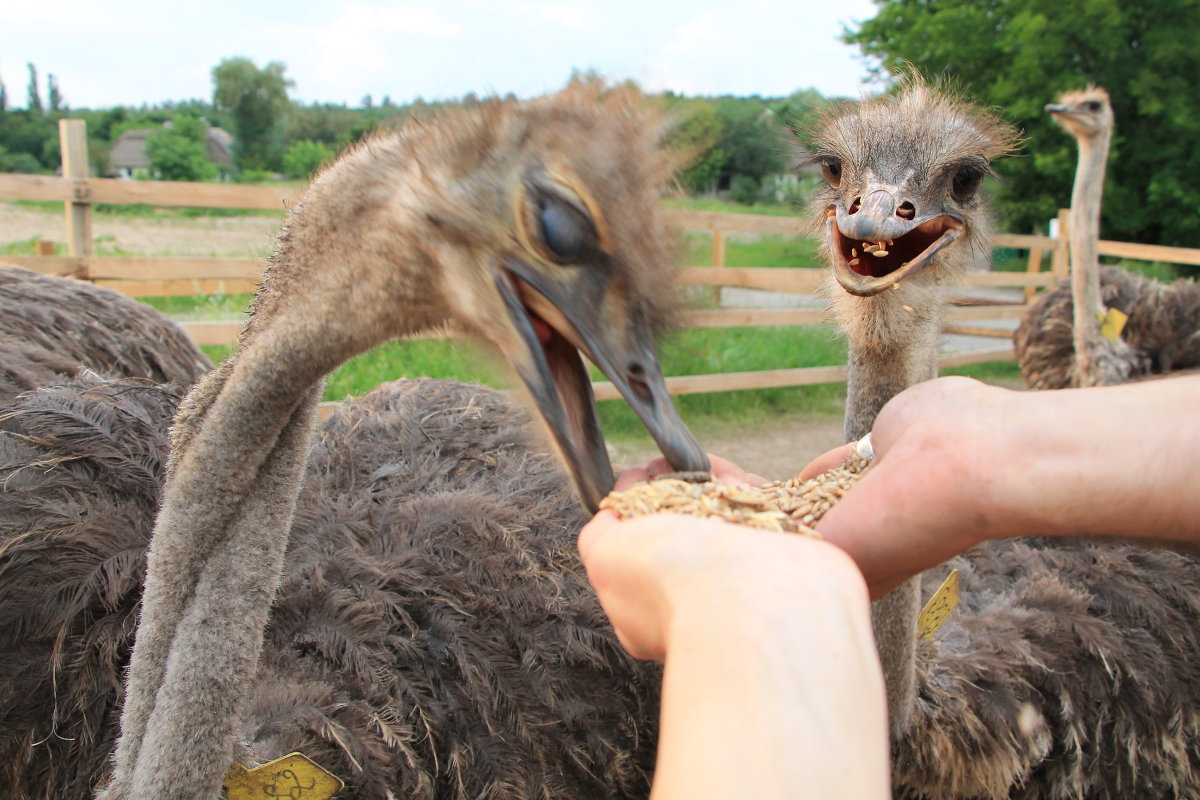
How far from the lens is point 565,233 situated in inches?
40.1

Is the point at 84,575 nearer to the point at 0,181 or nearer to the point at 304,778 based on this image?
the point at 304,778

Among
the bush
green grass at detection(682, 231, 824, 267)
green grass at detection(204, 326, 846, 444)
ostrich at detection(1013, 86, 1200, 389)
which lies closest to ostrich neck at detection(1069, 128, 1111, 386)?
ostrich at detection(1013, 86, 1200, 389)

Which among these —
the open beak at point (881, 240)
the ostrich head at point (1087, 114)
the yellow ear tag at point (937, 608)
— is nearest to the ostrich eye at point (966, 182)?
the open beak at point (881, 240)

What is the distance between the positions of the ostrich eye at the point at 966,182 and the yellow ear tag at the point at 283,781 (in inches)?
74.2

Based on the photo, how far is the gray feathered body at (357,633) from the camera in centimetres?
162

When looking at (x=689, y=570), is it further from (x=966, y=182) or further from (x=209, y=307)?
(x=209, y=307)

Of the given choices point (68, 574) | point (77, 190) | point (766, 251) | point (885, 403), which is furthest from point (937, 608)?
point (766, 251)

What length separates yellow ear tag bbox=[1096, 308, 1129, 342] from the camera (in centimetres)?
497

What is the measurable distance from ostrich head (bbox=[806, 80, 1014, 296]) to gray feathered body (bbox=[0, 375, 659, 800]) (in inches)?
33.6

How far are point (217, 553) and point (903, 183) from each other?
→ 5.36 feet

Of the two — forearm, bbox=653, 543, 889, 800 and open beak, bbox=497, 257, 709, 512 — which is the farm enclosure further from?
forearm, bbox=653, 543, 889, 800

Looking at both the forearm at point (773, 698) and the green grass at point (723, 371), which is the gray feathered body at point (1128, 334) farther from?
the forearm at point (773, 698)

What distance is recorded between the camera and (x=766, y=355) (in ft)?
25.5

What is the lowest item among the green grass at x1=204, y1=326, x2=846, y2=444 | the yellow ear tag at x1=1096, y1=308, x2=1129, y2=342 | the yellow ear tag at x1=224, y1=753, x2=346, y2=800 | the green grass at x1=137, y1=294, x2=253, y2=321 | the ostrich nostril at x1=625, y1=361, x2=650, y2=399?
the green grass at x1=204, y1=326, x2=846, y2=444
